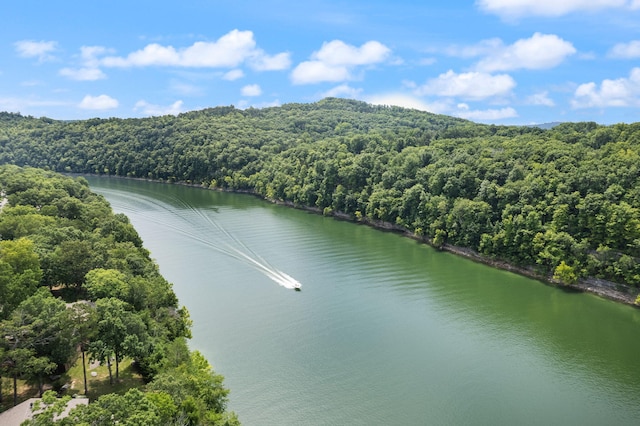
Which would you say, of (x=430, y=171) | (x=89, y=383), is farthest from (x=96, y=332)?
(x=430, y=171)

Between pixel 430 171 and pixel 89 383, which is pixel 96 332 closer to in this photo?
pixel 89 383

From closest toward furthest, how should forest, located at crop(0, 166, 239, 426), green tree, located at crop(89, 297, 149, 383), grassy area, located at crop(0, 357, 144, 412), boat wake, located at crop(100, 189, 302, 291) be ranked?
1. forest, located at crop(0, 166, 239, 426)
2. grassy area, located at crop(0, 357, 144, 412)
3. green tree, located at crop(89, 297, 149, 383)
4. boat wake, located at crop(100, 189, 302, 291)

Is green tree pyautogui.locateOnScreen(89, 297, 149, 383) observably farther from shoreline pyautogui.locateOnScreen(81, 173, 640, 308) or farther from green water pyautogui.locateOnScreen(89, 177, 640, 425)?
shoreline pyautogui.locateOnScreen(81, 173, 640, 308)

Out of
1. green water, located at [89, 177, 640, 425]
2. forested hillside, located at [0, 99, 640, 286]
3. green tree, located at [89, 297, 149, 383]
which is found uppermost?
forested hillside, located at [0, 99, 640, 286]

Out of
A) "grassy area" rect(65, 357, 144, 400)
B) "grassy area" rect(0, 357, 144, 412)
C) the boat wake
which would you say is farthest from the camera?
the boat wake

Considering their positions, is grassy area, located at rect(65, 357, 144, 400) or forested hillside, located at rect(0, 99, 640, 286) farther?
forested hillside, located at rect(0, 99, 640, 286)

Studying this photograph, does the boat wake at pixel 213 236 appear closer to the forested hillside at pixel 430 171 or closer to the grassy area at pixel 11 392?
the forested hillside at pixel 430 171

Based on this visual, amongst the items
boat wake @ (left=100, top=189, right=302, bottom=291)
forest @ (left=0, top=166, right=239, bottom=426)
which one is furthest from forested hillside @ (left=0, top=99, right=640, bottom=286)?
forest @ (left=0, top=166, right=239, bottom=426)
